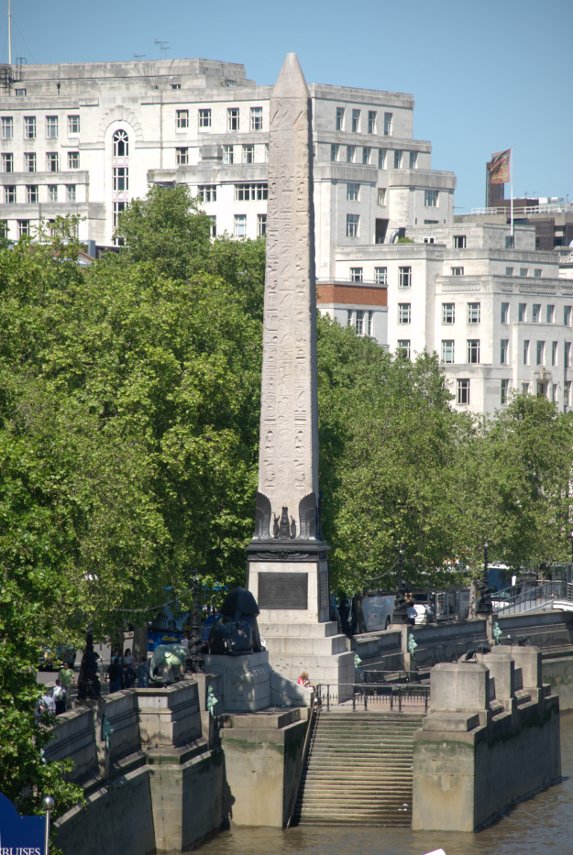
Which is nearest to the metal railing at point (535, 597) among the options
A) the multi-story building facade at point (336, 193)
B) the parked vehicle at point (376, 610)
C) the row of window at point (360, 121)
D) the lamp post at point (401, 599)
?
the parked vehicle at point (376, 610)

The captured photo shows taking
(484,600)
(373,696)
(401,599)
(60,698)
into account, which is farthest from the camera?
(484,600)

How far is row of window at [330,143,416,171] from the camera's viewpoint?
15238 centimetres

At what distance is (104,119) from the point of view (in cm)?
15800

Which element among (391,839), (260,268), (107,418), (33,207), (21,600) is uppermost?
(33,207)

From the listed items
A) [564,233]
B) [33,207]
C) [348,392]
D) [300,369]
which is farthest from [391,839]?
[564,233]

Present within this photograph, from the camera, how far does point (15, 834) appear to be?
23.7 meters

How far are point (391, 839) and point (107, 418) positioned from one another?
14.9 m

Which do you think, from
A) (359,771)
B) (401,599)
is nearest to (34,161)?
(401,599)

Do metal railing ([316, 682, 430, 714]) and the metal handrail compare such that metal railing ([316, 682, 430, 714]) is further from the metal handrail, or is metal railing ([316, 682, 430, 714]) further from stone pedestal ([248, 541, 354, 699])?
the metal handrail

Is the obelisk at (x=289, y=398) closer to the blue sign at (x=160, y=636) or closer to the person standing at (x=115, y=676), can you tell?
the person standing at (x=115, y=676)

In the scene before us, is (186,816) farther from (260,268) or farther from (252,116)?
(252,116)

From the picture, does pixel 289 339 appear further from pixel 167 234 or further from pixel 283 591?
pixel 167 234

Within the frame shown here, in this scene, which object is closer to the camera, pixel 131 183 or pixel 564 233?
pixel 131 183

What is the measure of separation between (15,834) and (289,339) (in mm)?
32571
